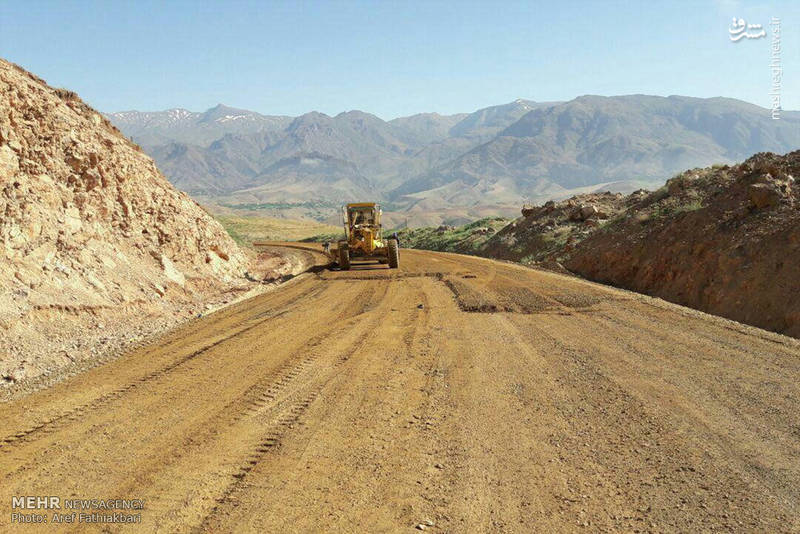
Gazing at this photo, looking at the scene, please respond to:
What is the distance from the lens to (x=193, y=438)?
225 inches

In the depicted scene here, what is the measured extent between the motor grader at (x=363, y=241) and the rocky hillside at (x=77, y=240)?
16.0 feet

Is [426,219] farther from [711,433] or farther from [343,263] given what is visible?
[711,433]

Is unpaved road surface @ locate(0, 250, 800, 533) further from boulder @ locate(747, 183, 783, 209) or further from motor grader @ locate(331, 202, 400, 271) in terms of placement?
motor grader @ locate(331, 202, 400, 271)

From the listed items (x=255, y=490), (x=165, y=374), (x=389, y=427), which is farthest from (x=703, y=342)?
(x=165, y=374)

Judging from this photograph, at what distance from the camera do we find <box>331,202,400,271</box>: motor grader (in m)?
22.2

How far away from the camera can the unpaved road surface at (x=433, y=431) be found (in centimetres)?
438

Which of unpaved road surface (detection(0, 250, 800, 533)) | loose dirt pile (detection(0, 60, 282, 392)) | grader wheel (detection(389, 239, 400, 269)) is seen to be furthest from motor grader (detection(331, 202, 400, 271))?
unpaved road surface (detection(0, 250, 800, 533))

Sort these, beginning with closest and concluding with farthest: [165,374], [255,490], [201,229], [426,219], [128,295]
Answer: [255,490]
[165,374]
[128,295]
[201,229]
[426,219]

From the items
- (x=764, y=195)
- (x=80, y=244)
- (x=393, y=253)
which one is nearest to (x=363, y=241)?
(x=393, y=253)

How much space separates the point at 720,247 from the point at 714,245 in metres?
0.34

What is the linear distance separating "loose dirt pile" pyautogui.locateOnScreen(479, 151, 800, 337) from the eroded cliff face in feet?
0.10

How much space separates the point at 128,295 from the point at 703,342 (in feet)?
40.2

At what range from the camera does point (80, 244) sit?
12.6m

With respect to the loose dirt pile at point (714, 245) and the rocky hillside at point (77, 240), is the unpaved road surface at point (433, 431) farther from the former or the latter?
the loose dirt pile at point (714, 245)
